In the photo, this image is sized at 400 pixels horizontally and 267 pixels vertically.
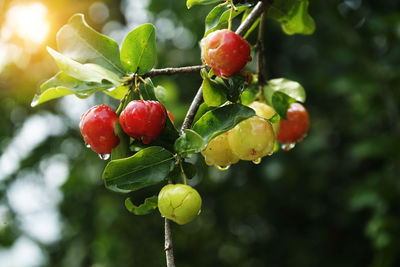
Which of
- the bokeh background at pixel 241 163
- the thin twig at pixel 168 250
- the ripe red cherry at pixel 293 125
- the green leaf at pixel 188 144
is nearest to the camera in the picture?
the thin twig at pixel 168 250

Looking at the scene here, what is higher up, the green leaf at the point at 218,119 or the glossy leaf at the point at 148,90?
the glossy leaf at the point at 148,90

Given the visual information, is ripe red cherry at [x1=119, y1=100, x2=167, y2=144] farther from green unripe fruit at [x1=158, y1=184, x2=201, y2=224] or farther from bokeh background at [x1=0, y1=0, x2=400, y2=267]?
bokeh background at [x1=0, y1=0, x2=400, y2=267]

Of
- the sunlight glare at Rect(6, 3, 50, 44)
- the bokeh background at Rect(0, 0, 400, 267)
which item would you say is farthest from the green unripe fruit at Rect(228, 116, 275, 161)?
the sunlight glare at Rect(6, 3, 50, 44)

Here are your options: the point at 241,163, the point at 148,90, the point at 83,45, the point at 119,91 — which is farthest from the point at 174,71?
the point at 241,163

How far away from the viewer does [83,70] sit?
1191 millimetres

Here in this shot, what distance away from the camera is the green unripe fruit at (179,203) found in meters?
1.06

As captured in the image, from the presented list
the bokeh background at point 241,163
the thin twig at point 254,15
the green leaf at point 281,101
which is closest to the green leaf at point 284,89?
the green leaf at point 281,101

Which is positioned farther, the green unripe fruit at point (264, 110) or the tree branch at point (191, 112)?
the green unripe fruit at point (264, 110)

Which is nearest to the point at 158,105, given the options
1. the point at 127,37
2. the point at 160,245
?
the point at 127,37

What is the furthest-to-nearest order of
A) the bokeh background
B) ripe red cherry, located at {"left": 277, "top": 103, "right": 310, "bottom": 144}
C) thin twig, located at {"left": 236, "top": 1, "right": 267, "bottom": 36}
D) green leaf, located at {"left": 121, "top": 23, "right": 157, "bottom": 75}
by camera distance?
the bokeh background → ripe red cherry, located at {"left": 277, "top": 103, "right": 310, "bottom": 144} → thin twig, located at {"left": 236, "top": 1, "right": 267, "bottom": 36} → green leaf, located at {"left": 121, "top": 23, "right": 157, "bottom": 75}

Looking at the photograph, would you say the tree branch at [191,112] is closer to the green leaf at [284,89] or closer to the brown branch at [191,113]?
the brown branch at [191,113]

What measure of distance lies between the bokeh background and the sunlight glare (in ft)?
0.03

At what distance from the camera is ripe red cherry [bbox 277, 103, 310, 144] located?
4.87ft

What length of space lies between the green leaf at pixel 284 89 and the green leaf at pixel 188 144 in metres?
0.48
